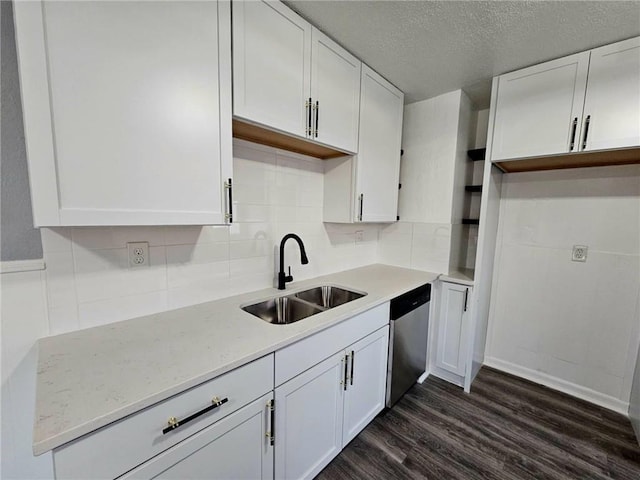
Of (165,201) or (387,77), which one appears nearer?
(165,201)

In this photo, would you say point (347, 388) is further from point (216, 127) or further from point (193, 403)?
point (216, 127)

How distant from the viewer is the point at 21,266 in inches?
37.6

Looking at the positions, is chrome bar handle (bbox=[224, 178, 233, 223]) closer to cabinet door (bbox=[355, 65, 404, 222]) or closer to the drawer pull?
the drawer pull

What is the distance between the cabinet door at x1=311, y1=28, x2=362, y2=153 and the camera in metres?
1.48

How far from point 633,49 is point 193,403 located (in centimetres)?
268

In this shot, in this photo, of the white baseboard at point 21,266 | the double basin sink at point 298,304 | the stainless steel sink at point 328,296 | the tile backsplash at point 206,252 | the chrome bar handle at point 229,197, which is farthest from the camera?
the stainless steel sink at point 328,296

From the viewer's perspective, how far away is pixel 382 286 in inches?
72.9

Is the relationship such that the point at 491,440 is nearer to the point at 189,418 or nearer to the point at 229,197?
the point at 189,418

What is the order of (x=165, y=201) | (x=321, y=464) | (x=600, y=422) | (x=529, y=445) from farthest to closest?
(x=600, y=422), (x=529, y=445), (x=321, y=464), (x=165, y=201)

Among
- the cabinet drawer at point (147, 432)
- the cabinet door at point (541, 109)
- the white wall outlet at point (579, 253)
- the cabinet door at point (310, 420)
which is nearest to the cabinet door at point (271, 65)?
the cabinet drawer at point (147, 432)

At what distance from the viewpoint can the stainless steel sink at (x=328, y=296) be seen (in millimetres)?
1829

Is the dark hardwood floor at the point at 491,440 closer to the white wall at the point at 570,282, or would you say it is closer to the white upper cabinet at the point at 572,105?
the white wall at the point at 570,282

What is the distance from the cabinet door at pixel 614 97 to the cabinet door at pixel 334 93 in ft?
4.49

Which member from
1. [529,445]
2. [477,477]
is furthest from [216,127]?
[529,445]
